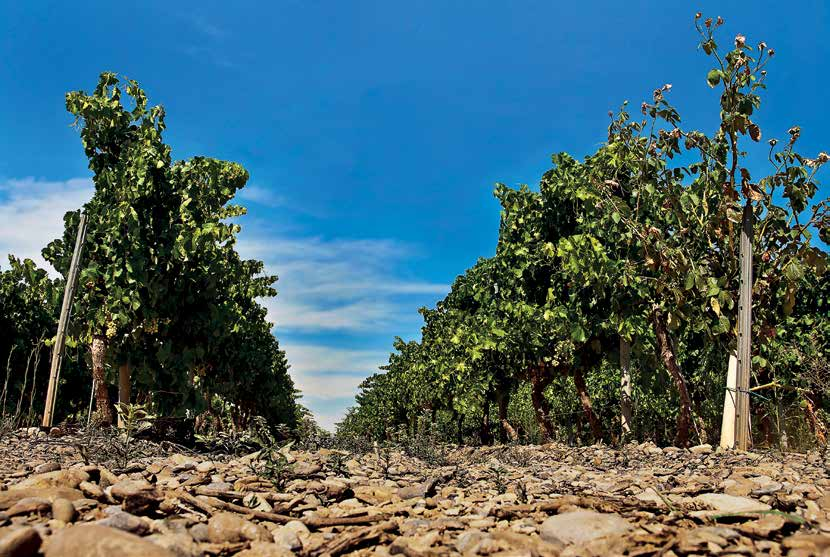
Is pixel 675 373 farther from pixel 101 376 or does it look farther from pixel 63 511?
pixel 101 376

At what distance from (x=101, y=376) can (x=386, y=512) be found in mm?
9020

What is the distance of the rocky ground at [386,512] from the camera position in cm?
336

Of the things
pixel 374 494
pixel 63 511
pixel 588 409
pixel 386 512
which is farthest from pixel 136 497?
pixel 588 409

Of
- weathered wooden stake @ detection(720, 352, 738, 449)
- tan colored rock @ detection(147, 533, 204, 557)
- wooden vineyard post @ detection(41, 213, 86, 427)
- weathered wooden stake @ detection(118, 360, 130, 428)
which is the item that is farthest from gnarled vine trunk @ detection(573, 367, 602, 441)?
tan colored rock @ detection(147, 533, 204, 557)

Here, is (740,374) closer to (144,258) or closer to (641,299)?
(641,299)

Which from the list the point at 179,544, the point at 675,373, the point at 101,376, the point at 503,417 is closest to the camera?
the point at 179,544

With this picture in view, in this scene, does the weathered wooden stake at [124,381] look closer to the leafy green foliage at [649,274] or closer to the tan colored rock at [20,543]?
the leafy green foliage at [649,274]

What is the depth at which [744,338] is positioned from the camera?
9.48m

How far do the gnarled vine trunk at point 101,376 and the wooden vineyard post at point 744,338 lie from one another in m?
9.86

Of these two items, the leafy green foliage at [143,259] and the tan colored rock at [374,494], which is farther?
the leafy green foliage at [143,259]

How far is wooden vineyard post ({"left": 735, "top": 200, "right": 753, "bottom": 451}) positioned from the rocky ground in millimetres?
3021

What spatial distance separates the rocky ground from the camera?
336 cm

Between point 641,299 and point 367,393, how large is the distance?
3265 centimetres

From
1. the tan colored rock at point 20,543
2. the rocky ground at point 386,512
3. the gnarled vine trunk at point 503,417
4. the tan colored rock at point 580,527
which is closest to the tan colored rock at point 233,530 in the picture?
the rocky ground at point 386,512
